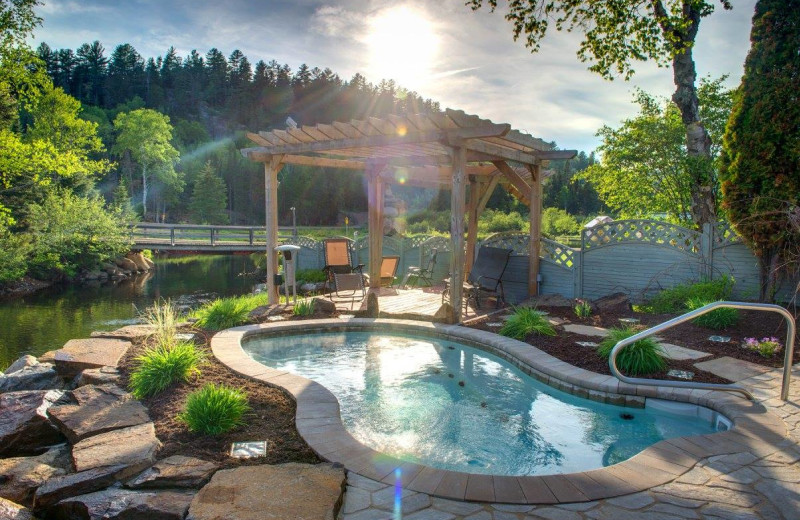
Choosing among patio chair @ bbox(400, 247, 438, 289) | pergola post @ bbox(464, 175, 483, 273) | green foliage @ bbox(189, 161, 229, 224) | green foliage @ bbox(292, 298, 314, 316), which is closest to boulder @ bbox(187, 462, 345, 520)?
green foliage @ bbox(292, 298, 314, 316)

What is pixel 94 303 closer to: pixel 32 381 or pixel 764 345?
pixel 32 381

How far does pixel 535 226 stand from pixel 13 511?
7633 millimetres

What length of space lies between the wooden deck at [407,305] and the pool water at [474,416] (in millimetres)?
1348

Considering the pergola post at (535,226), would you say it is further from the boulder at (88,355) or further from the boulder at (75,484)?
the boulder at (75,484)

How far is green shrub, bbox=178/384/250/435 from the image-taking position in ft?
10.6

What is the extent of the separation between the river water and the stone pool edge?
4.39 m

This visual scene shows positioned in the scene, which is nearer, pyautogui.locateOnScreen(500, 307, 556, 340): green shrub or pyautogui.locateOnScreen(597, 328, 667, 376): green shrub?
pyautogui.locateOnScreen(597, 328, 667, 376): green shrub

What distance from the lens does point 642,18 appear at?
6.45 m

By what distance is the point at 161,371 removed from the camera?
4094 mm

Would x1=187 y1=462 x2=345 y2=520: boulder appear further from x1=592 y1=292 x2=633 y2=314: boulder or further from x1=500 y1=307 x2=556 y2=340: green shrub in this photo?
x1=592 y1=292 x2=633 y2=314: boulder

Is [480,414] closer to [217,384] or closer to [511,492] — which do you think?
[511,492]

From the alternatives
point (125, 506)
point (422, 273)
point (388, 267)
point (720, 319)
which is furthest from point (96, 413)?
point (422, 273)

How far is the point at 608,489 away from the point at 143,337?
5034 millimetres

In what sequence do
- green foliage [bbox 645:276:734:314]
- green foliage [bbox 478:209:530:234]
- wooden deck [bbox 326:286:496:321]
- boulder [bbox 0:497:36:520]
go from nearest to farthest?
boulder [bbox 0:497:36:520], green foliage [bbox 645:276:734:314], wooden deck [bbox 326:286:496:321], green foliage [bbox 478:209:530:234]
